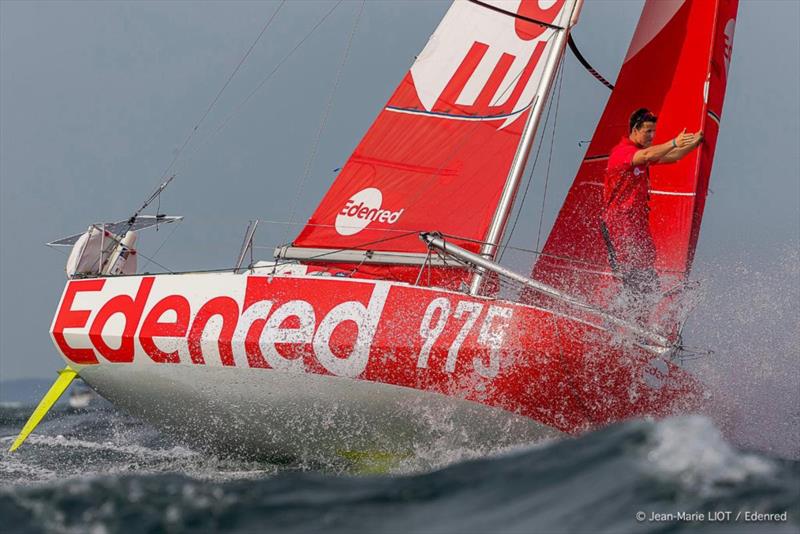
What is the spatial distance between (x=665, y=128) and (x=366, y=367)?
124 inches

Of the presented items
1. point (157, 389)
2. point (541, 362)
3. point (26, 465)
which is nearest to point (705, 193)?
point (541, 362)

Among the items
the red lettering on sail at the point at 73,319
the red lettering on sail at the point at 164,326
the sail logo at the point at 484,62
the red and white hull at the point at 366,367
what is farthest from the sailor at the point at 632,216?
the red lettering on sail at the point at 73,319

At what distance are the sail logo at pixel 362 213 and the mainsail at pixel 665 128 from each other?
119 centimetres

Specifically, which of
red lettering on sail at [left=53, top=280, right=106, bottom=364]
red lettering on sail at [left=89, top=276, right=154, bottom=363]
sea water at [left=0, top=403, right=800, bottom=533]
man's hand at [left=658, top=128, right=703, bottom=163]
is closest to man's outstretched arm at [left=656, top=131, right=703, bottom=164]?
man's hand at [left=658, top=128, right=703, bottom=163]

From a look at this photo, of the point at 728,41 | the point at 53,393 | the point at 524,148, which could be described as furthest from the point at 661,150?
the point at 53,393

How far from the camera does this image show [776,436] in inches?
264

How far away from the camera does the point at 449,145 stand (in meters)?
7.46

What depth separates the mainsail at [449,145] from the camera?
23.7ft

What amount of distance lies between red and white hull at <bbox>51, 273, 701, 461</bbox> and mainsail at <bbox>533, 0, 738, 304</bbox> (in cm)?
104

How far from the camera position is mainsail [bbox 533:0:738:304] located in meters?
7.28

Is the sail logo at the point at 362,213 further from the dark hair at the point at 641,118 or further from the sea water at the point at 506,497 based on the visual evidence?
the sea water at the point at 506,497

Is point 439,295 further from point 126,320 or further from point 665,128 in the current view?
point 665,128

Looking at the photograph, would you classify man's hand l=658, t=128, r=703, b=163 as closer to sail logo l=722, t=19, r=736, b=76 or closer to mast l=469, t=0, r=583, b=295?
mast l=469, t=0, r=583, b=295

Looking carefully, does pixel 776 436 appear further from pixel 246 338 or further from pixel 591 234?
pixel 246 338
